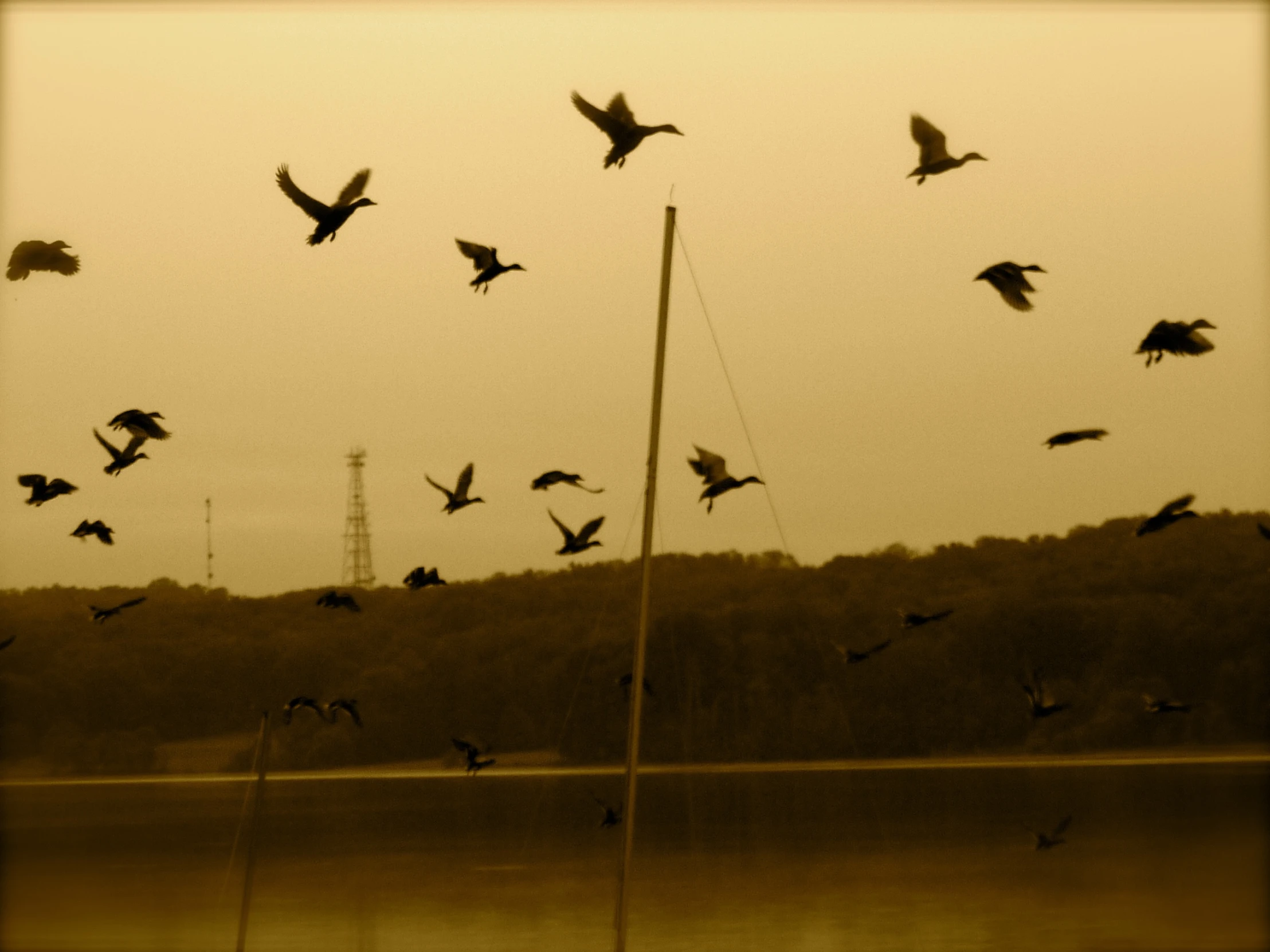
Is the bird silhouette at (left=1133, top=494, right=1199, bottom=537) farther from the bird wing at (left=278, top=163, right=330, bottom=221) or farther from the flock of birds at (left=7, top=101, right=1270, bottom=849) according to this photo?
the bird wing at (left=278, top=163, right=330, bottom=221)

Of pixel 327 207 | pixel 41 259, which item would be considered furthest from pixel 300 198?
pixel 41 259

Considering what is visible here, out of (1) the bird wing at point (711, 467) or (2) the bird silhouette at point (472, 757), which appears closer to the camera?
(1) the bird wing at point (711, 467)

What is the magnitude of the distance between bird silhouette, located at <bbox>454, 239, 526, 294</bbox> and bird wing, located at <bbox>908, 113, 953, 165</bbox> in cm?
267

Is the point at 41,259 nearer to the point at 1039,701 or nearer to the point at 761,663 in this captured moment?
the point at 1039,701

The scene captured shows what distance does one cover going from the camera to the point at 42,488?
12.8 m

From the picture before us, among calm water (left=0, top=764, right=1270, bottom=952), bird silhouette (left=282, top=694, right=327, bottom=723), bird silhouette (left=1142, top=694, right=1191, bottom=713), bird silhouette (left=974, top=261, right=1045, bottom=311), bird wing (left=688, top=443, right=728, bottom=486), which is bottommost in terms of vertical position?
calm water (left=0, top=764, right=1270, bottom=952)

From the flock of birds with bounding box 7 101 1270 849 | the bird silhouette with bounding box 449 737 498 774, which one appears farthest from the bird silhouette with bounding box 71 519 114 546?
the bird silhouette with bounding box 449 737 498 774

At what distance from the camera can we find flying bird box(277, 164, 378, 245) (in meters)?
11.0

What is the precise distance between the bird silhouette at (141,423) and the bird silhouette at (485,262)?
8.00 feet

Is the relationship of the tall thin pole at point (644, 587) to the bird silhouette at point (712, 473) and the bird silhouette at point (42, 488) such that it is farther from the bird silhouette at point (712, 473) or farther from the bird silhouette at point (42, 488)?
the bird silhouette at point (42, 488)

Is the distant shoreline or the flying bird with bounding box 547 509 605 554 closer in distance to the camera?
the flying bird with bounding box 547 509 605 554

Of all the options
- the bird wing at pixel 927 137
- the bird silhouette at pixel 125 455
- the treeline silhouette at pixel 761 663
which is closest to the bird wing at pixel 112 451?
the bird silhouette at pixel 125 455

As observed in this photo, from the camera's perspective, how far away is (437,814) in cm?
4778

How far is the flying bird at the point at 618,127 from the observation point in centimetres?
1059
